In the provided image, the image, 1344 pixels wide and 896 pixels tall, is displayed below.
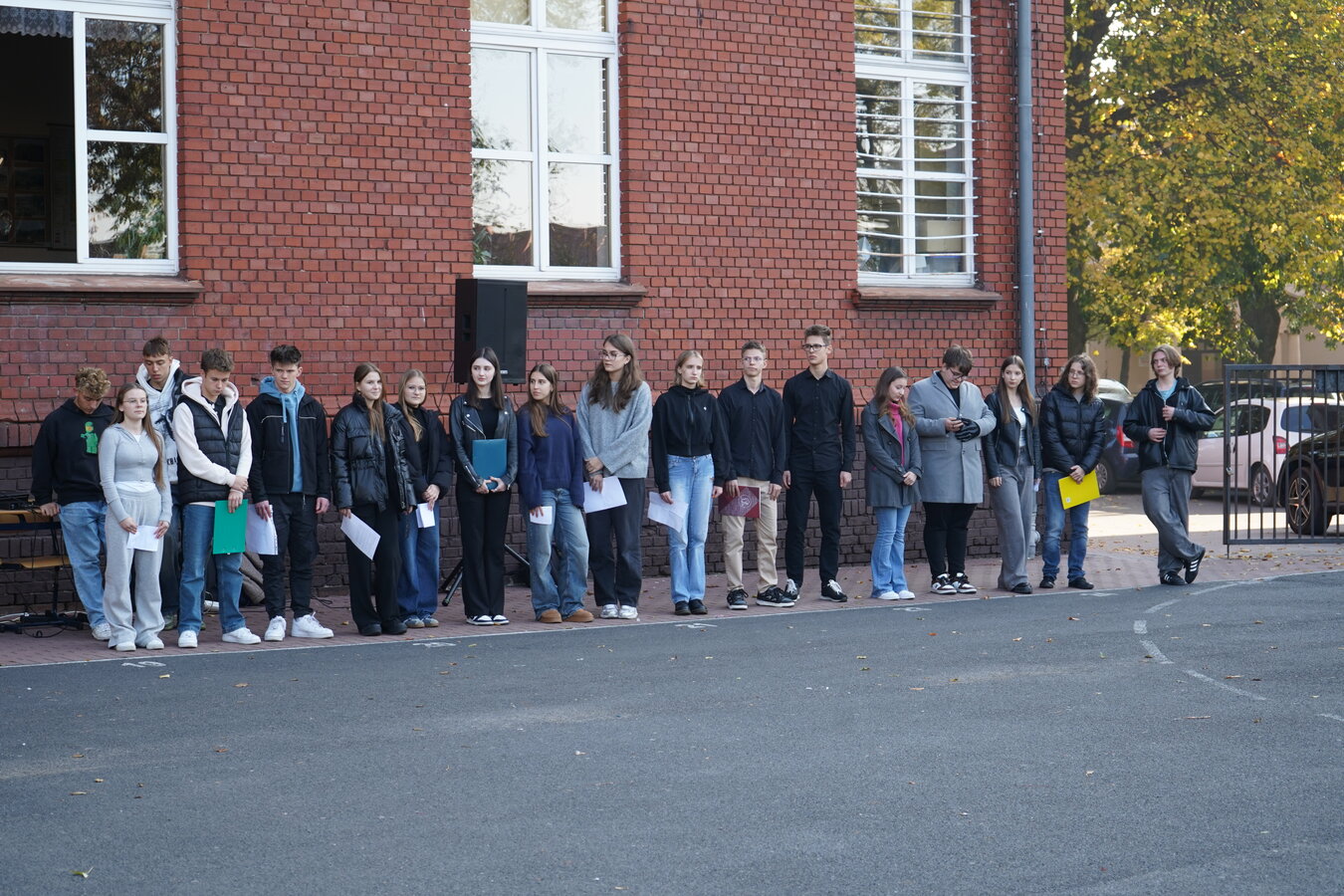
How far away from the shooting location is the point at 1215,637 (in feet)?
36.7

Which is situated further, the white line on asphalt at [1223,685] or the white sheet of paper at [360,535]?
the white sheet of paper at [360,535]

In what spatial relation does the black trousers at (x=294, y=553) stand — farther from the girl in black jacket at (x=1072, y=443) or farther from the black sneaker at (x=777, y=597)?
the girl in black jacket at (x=1072, y=443)

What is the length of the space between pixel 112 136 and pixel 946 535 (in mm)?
7140

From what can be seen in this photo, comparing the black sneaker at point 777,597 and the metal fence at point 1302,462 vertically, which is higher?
the metal fence at point 1302,462

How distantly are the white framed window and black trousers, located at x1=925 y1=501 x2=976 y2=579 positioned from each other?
246 inches

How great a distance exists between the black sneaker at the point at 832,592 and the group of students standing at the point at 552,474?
0.9 inches

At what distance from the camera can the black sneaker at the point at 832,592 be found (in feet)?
44.7

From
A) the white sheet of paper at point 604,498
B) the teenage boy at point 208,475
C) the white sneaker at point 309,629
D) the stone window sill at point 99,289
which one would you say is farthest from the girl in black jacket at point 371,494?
the stone window sill at point 99,289

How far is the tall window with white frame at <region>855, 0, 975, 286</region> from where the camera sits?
1714 cm

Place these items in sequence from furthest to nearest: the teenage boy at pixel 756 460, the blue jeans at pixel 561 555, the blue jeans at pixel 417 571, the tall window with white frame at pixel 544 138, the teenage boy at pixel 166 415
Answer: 1. the tall window with white frame at pixel 544 138
2. the teenage boy at pixel 756 460
3. the blue jeans at pixel 561 555
4. the blue jeans at pixel 417 571
5. the teenage boy at pixel 166 415

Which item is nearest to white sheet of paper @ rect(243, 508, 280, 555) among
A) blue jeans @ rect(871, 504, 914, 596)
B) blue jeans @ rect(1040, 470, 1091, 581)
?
blue jeans @ rect(871, 504, 914, 596)

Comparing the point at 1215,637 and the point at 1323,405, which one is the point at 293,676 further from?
the point at 1323,405

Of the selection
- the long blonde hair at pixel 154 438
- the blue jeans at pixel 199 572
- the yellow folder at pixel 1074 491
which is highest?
the long blonde hair at pixel 154 438

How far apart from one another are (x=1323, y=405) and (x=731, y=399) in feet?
29.9
